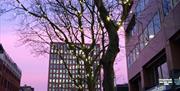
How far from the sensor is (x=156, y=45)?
85.4ft

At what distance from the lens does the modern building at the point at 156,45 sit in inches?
818

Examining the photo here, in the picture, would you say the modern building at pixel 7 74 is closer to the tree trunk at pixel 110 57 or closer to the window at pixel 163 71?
the window at pixel 163 71

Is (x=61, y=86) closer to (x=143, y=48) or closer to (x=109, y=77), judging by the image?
(x=143, y=48)

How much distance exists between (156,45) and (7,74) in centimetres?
6061

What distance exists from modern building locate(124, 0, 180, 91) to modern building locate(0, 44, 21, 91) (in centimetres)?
4213

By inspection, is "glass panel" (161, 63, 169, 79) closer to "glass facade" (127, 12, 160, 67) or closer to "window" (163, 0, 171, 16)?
"glass facade" (127, 12, 160, 67)

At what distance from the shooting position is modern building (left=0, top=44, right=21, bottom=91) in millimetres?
72688

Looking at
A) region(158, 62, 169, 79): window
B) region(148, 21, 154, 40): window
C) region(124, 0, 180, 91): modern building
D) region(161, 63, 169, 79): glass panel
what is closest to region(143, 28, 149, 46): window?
region(124, 0, 180, 91): modern building

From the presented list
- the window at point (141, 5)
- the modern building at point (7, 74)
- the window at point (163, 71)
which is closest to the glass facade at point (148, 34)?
the window at point (141, 5)

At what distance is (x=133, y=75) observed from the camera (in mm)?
37438

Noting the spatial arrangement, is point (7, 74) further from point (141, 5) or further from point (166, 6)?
point (166, 6)

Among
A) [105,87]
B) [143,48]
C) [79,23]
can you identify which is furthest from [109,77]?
[143,48]

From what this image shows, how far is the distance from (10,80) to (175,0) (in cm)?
7065

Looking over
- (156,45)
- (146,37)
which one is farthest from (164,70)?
(146,37)
